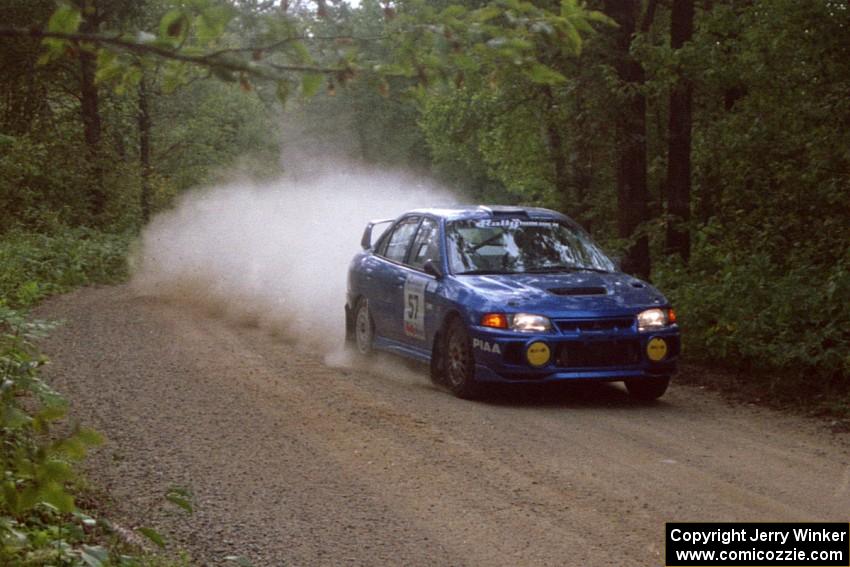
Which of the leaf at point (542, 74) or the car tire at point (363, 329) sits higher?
the leaf at point (542, 74)

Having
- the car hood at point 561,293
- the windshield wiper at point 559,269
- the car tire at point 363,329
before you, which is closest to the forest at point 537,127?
the windshield wiper at point 559,269

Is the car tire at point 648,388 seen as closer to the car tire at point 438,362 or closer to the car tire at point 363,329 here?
the car tire at point 438,362

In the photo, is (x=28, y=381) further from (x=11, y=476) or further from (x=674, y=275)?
(x=674, y=275)

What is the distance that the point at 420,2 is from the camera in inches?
143

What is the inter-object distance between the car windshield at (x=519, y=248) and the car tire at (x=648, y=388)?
1.36 metres

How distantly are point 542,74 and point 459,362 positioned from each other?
7.67 meters

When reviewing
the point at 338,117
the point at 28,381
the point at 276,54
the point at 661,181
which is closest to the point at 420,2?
the point at 276,54

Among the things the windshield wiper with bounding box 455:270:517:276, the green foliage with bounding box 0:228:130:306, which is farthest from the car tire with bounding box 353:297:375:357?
the green foliage with bounding box 0:228:130:306

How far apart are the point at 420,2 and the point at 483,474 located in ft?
15.2

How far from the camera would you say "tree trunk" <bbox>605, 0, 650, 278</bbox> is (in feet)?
60.2

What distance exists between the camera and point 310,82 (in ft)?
11.6

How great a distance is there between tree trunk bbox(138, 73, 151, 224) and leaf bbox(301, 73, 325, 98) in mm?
33526

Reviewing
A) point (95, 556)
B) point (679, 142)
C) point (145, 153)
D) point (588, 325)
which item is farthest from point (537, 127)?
point (95, 556)

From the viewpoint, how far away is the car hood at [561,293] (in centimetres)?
1073
